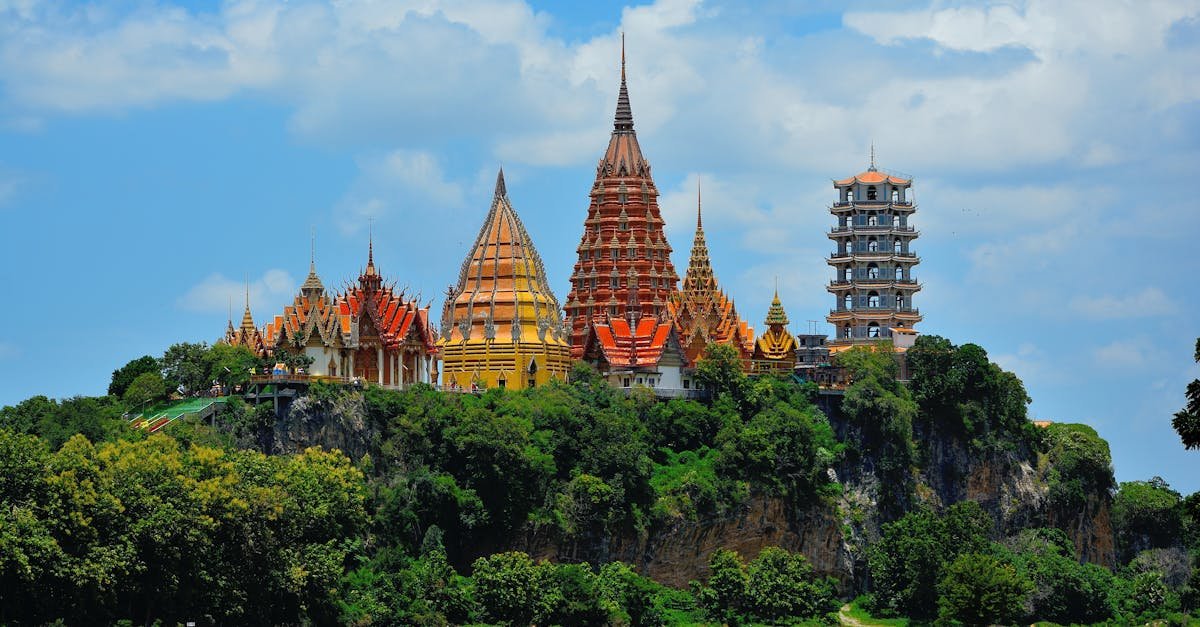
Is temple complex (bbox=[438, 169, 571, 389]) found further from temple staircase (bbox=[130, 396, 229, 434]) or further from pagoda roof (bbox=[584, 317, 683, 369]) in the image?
temple staircase (bbox=[130, 396, 229, 434])

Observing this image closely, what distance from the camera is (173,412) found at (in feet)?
330

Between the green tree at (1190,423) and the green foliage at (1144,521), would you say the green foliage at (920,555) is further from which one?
the green tree at (1190,423)

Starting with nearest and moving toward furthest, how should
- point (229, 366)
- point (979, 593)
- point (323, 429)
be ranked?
point (323, 429)
point (979, 593)
point (229, 366)

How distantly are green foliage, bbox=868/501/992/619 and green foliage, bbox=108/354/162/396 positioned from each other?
30.2 metres

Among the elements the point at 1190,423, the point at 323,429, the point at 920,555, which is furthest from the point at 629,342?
the point at 1190,423

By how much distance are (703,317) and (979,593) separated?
71.2ft

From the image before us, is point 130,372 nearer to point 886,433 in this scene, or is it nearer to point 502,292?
point 502,292

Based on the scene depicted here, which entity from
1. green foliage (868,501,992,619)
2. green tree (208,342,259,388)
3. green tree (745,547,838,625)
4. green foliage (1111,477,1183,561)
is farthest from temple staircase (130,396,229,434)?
green foliage (1111,477,1183,561)

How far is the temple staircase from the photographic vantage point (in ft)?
324

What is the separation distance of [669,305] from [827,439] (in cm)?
1121

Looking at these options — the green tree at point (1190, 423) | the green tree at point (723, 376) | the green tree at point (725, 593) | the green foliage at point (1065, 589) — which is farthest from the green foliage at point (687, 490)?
the green tree at point (1190, 423)

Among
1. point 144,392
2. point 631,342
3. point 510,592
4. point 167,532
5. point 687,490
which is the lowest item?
point 510,592

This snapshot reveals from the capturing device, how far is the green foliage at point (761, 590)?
104 meters

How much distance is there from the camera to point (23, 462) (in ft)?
275
